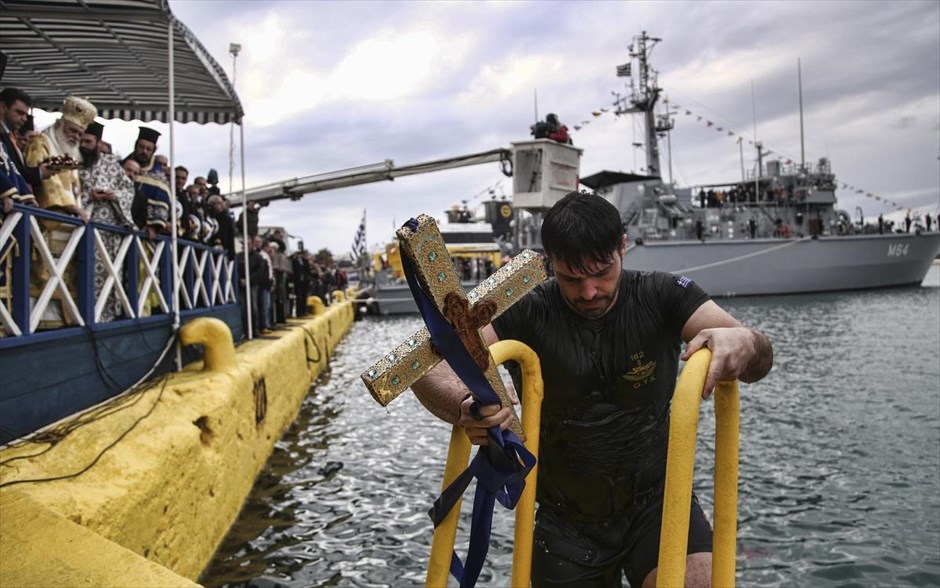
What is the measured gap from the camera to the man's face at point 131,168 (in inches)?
285

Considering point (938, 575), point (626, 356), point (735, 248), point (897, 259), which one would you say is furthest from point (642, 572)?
point (897, 259)

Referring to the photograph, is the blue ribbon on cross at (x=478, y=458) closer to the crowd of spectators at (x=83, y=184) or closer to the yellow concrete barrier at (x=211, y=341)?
the crowd of spectators at (x=83, y=184)

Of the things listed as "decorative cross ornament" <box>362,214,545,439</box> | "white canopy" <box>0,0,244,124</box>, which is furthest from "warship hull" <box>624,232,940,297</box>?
"decorative cross ornament" <box>362,214,545,439</box>

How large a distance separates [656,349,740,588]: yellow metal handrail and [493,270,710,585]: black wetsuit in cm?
36

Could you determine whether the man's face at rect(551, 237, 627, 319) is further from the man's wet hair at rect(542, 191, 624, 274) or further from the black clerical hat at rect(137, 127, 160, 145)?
the black clerical hat at rect(137, 127, 160, 145)

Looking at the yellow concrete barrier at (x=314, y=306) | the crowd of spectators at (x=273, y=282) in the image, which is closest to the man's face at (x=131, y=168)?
the crowd of spectators at (x=273, y=282)

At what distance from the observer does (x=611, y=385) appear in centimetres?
254

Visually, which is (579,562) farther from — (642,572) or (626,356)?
(626,356)

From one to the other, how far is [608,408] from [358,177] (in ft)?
50.5

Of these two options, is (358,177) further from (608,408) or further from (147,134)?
(608,408)

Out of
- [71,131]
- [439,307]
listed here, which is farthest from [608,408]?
[71,131]

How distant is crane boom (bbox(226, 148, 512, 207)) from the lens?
636 inches

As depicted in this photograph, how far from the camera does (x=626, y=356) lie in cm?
250

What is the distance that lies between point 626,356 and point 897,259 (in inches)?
1700
